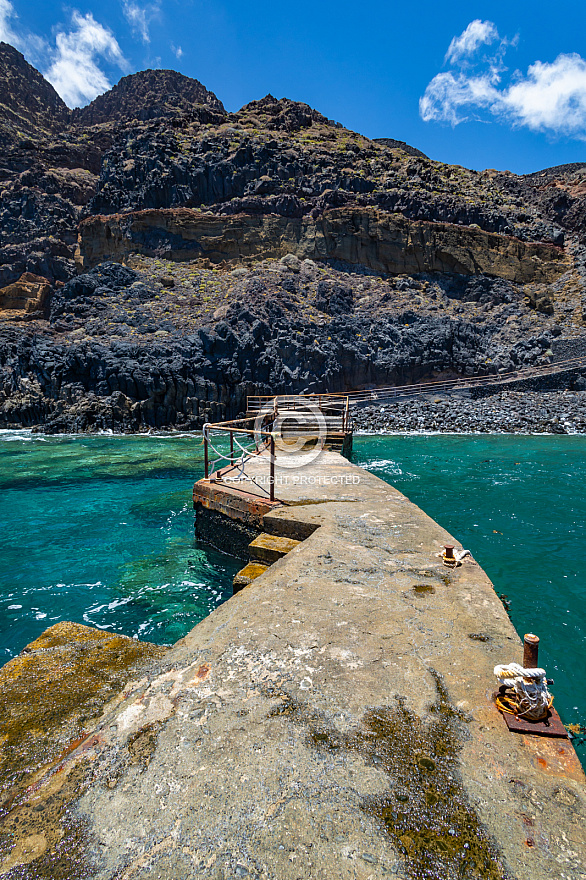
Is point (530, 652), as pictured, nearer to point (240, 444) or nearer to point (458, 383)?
point (240, 444)

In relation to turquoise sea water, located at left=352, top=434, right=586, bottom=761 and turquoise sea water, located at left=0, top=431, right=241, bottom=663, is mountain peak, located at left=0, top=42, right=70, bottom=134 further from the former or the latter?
turquoise sea water, located at left=352, top=434, right=586, bottom=761

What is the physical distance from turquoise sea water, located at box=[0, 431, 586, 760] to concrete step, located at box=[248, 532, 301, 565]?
4.08 feet

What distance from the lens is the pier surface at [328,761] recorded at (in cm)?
165

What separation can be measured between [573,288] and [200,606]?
1687 inches

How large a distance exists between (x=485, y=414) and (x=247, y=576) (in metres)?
26.4

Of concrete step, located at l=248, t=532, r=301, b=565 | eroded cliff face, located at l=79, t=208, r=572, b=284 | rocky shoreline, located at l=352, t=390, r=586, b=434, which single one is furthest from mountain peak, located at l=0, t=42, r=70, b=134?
Answer: concrete step, located at l=248, t=532, r=301, b=565

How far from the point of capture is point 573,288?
3591 cm

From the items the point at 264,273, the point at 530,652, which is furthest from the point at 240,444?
the point at 264,273

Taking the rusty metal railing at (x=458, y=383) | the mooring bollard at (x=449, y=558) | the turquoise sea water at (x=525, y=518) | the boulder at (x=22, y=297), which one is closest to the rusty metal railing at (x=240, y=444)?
the mooring bollard at (x=449, y=558)

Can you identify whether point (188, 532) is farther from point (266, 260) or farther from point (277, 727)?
point (266, 260)

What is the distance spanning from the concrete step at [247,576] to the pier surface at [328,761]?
102 centimetres

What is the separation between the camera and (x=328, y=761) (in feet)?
6.78

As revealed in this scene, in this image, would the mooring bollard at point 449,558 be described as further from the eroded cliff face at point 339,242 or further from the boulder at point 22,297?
the boulder at point 22,297

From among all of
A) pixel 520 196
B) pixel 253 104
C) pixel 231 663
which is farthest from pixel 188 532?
pixel 253 104
